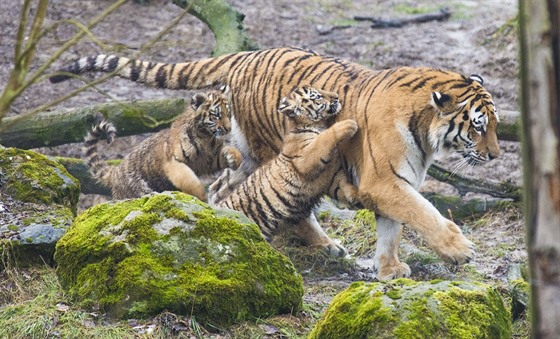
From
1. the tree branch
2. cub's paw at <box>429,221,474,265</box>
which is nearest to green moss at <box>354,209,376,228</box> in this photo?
cub's paw at <box>429,221,474,265</box>

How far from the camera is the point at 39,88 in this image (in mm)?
11602

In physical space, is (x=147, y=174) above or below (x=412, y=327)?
below

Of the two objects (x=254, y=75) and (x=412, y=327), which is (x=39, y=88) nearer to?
(x=254, y=75)

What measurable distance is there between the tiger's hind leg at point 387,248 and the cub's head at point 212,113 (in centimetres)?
158

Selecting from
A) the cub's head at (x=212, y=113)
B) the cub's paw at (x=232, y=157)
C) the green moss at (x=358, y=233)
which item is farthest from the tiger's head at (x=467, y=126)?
the cub's head at (x=212, y=113)

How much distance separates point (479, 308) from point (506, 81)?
23.6ft

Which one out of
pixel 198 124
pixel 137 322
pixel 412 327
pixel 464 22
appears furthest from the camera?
pixel 464 22

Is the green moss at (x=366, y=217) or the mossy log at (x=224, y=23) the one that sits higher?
the mossy log at (x=224, y=23)

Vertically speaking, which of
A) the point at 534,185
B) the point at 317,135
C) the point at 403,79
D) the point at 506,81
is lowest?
the point at 506,81

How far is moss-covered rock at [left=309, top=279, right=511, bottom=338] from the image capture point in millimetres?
4148

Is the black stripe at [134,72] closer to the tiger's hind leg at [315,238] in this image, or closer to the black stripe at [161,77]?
the black stripe at [161,77]

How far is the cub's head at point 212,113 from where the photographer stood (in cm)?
727

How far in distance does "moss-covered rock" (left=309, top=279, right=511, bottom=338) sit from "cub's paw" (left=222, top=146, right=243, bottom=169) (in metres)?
2.87

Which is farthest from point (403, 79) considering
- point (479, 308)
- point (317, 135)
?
point (479, 308)
